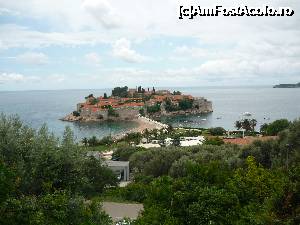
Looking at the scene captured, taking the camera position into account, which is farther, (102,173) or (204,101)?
(204,101)

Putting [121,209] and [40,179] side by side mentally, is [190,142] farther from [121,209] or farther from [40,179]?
[40,179]

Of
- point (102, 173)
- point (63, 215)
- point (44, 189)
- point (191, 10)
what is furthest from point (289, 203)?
point (102, 173)

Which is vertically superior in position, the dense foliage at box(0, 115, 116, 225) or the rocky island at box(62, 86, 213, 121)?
the dense foliage at box(0, 115, 116, 225)

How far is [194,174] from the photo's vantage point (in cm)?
966

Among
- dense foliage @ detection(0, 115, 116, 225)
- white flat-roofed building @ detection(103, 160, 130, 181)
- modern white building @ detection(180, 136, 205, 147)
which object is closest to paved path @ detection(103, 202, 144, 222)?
dense foliage @ detection(0, 115, 116, 225)

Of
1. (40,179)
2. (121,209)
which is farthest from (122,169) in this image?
(40,179)

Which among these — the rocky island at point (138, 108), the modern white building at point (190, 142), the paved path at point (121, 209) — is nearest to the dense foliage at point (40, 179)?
the paved path at point (121, 209)

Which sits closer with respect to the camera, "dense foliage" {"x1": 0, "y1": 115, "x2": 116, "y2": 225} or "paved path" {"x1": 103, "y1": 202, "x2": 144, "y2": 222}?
"dense foliage" {"x1": 0, "y1": 115, "x2": 116, "y2": 225}

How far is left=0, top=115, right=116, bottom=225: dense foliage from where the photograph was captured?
7759 millimetres

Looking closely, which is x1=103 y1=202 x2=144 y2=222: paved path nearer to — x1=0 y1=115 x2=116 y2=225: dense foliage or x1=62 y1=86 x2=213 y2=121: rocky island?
x1=0 y1=115 x2=116 y2=225: dense foliage

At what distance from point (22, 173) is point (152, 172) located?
1562 centimetres

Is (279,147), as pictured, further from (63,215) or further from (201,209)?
(63,215)

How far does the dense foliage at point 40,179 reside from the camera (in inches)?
305

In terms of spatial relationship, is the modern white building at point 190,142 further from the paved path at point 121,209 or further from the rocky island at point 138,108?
the rocky island at point 138,108
